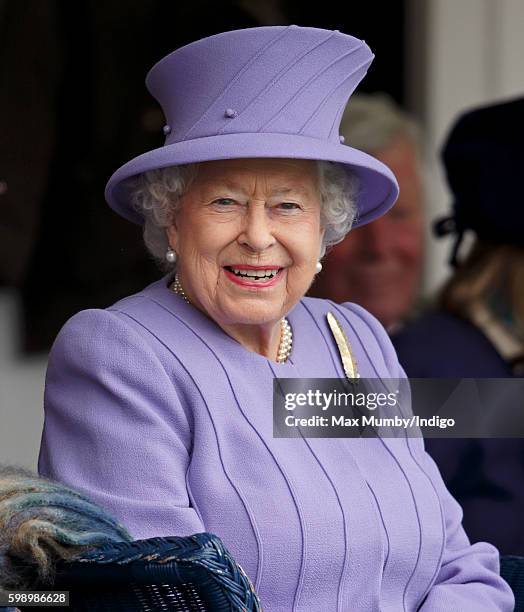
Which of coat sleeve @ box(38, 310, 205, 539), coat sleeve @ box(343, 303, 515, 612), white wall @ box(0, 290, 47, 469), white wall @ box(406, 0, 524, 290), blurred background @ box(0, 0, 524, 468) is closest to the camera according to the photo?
coat sleeve @ box(38, 310, 205, 539)

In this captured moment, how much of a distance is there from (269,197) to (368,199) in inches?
11.4

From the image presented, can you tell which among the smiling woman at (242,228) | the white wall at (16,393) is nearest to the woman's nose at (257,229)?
the smiling woman at (242,228)

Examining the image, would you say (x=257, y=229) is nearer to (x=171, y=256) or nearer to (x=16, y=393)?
(x=171, y=256)

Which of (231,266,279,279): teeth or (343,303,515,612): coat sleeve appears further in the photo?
(343,303,515,612): coat sleeve

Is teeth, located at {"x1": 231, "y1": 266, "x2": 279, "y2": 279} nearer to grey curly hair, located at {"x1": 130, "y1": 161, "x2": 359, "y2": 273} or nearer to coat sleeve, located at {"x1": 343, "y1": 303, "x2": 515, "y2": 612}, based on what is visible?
grey curly hair, located at {"x1": 130, "y1": 161, "x2": 359, "y2": 273}

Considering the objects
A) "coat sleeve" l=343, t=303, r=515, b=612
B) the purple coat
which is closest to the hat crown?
the purple coat

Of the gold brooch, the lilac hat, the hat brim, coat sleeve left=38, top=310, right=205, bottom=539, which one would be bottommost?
coat sleeve left=38, top=310, right=205, bottom=539

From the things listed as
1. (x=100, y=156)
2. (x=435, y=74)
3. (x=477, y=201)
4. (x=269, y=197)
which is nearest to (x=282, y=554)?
(x=269, y=197)

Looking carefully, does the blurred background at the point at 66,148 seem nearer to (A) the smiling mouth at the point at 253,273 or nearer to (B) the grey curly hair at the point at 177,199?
(B) the grey curly hair at the point at 177,199

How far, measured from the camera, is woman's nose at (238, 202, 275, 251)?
92.1 inches

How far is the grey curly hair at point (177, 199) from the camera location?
2.41m

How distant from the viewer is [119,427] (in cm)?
225

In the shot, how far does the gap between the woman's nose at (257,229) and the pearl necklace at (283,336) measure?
0.66 ft

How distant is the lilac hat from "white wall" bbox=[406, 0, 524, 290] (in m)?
2.96
